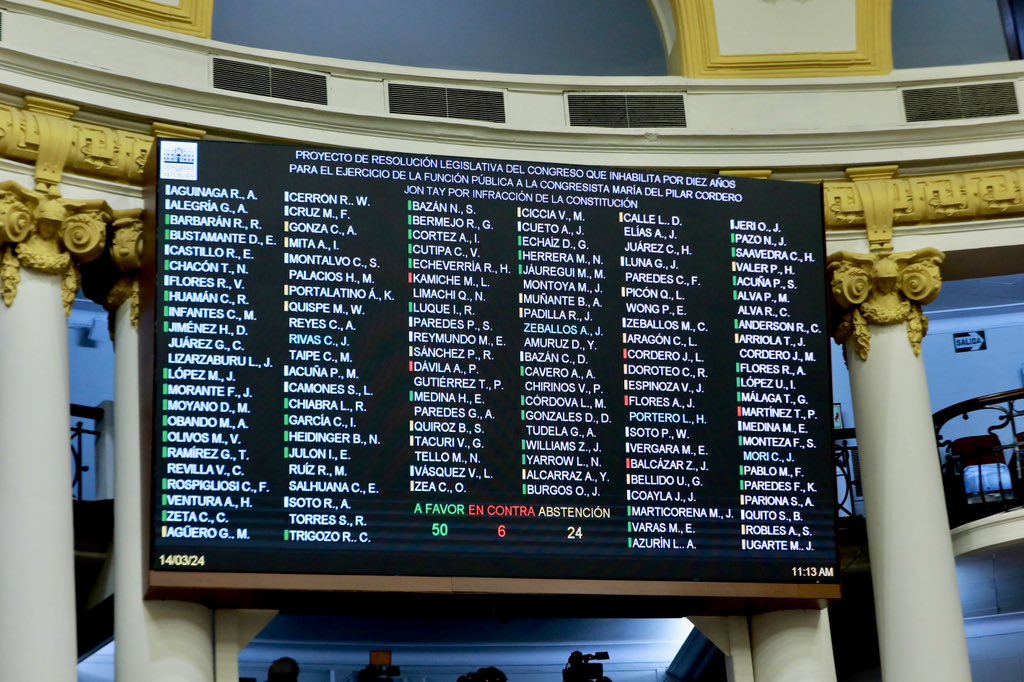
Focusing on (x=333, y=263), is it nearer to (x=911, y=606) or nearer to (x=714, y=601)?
(x=714, y=601)

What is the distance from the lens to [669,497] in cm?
869

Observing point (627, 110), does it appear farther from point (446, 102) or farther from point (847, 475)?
point (847, 475)

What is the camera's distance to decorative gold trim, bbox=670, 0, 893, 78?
33.5ft

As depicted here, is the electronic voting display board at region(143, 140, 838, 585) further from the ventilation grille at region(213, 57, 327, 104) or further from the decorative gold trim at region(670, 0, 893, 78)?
the decorative gold trim at region(670, 0, 893, 78)

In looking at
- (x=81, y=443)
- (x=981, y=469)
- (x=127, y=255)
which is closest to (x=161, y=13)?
(x=127, y=255)

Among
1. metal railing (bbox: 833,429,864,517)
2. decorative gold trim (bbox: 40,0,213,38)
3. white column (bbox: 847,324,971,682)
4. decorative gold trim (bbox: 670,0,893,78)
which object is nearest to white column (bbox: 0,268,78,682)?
decorative gold trim (bbox: 40,0,213,38)

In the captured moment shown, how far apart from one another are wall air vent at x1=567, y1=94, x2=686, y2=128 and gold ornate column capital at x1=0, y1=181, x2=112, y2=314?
2761 millimetres

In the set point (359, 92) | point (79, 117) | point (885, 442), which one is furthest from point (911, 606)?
point (79, 117)

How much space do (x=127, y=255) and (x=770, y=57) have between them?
3876 millimetres

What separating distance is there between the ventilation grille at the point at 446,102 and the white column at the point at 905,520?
2.42 m

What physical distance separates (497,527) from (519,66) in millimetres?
4777

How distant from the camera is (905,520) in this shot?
924 centimetres

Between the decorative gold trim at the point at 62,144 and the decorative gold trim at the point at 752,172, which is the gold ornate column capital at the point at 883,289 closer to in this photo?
the decorative gold trim at the point at 752,172

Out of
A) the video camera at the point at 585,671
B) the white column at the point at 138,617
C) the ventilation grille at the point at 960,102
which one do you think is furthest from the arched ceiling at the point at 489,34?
the video camera at the point at 585,671
